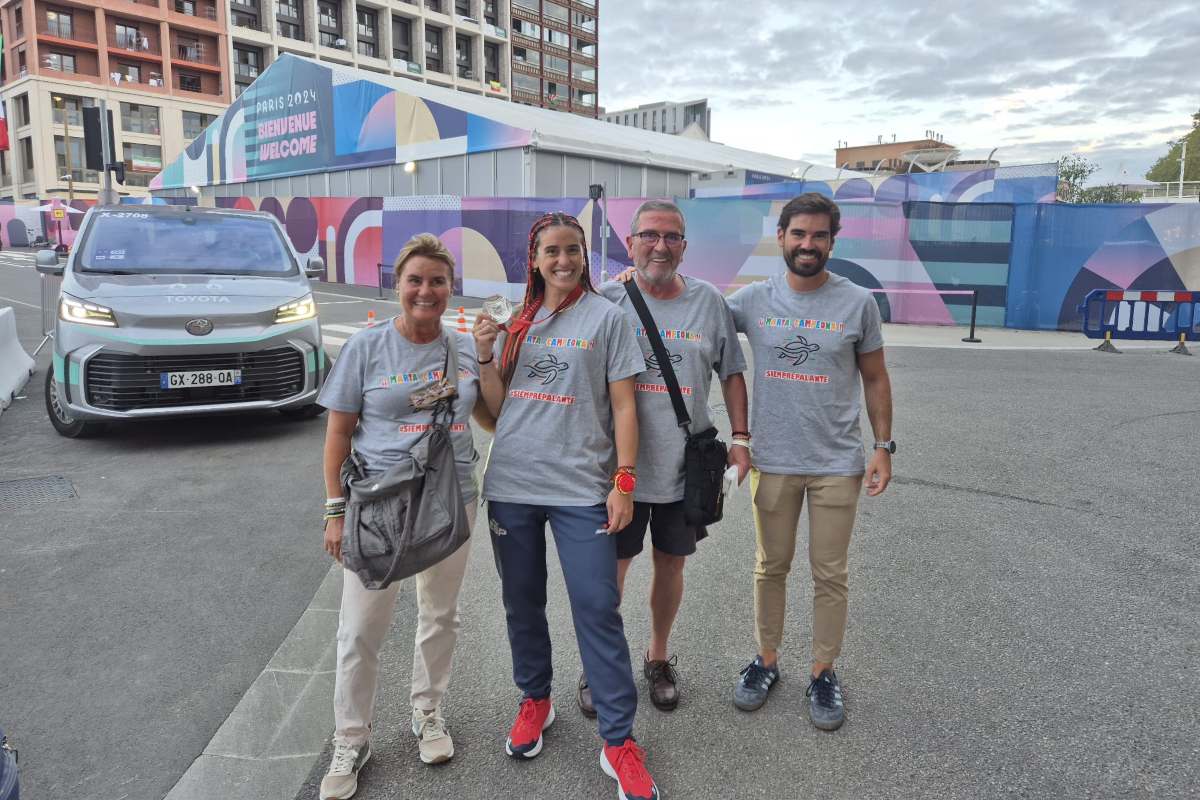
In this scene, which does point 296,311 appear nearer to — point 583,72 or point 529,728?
point 529,728

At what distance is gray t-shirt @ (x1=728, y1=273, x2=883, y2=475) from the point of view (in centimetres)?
298

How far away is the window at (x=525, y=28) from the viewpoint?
8750 centimetres

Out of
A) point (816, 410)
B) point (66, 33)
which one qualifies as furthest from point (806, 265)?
point (66, 33)

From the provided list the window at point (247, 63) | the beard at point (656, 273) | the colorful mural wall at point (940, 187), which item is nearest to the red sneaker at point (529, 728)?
the beard at point (656, 273)

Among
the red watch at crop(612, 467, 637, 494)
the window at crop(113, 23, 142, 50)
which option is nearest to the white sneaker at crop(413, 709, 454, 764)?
the red watch at crop(612, 467, 637, 494)

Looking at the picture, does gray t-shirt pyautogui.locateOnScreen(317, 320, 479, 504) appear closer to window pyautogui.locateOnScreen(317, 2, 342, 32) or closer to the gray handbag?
the gray handbag

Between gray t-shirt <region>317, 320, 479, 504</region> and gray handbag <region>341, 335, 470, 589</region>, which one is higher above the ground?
gray t-shirt <region>317, 320, 479, 504</region>

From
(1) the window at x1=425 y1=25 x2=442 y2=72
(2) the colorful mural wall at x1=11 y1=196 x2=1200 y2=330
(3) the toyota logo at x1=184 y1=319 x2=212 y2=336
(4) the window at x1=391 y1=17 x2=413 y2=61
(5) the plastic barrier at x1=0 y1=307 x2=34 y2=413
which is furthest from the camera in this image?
(1) the window at x1=425 y1=25 x2=442 y2=72

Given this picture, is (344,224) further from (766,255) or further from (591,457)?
(591,457)

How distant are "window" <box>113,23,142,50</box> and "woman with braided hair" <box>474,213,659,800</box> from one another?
8118cm

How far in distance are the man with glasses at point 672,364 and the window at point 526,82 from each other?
90.8 meters

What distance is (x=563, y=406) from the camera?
2.62 m

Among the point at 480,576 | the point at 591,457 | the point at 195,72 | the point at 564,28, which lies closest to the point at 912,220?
the point at 480,576

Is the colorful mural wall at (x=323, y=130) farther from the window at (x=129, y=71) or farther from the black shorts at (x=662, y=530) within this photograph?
the window at (x=129, y=71)
